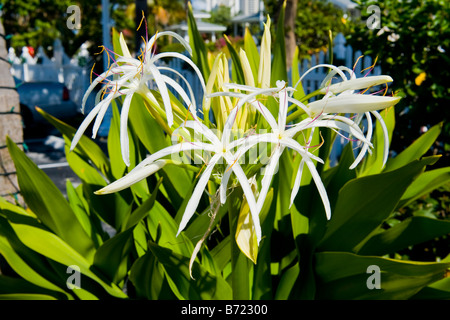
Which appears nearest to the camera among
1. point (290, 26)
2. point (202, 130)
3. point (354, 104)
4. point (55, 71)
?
point (354, 104)

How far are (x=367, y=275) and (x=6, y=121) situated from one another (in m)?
1.78

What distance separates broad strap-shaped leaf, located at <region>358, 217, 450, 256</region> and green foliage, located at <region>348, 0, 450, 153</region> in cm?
187

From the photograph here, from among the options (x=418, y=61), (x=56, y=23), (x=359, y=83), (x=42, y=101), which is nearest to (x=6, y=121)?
(x=359, y=83)

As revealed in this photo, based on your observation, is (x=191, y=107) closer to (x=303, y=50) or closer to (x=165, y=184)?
(x=165, y=184)

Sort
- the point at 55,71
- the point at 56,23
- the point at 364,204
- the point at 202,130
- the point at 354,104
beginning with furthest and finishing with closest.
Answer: the point at 56,23 < the point at 55,71 < the point at 364,204 < the point at 202,130 < the point at 354,104

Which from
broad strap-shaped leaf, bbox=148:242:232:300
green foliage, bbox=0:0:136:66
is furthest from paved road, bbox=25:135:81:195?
green foliage, bbox=0:0:136:66

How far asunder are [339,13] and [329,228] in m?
18.5

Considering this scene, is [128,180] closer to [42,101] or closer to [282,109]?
[282,109]

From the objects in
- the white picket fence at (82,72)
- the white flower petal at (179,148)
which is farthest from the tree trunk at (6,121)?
the white picket fence at (82,72)

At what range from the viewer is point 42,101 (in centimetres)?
1020

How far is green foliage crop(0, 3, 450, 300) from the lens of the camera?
136 cm
